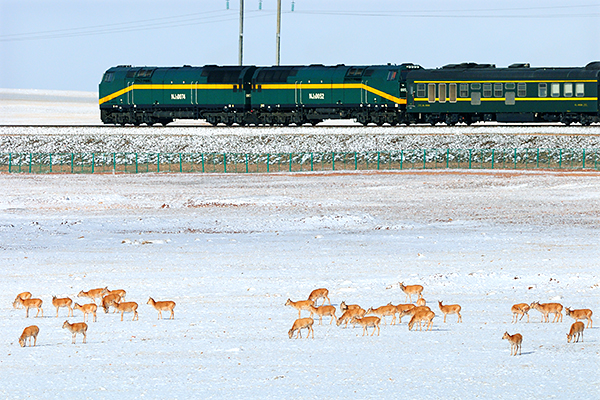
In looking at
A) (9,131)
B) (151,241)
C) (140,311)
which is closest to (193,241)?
(151,241)

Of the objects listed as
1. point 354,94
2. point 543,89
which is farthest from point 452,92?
point 354,94

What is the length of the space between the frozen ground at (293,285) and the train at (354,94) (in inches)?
691

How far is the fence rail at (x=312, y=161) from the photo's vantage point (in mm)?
57344

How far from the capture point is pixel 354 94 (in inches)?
2402

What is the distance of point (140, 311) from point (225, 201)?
23.1m

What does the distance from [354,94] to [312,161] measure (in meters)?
5.61

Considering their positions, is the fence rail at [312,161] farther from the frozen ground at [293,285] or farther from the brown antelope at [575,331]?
the brown antelope at [575,331]

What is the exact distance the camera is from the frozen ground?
12.3 meters

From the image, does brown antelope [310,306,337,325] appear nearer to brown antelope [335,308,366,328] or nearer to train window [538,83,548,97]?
brown antelope [335,308,366,328]

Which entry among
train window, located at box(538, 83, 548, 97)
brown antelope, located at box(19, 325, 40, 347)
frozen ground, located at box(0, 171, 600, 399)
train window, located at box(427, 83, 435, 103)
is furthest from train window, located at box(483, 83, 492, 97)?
brown antelope, located at box(19, 325, 40, 347)

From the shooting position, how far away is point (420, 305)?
15594mm

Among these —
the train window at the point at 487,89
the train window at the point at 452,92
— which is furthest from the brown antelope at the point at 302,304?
the train window at the point at 452,92

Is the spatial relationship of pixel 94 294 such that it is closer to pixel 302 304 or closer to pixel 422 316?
pixel 302 304

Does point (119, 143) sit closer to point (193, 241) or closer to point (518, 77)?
point (518, 77)
